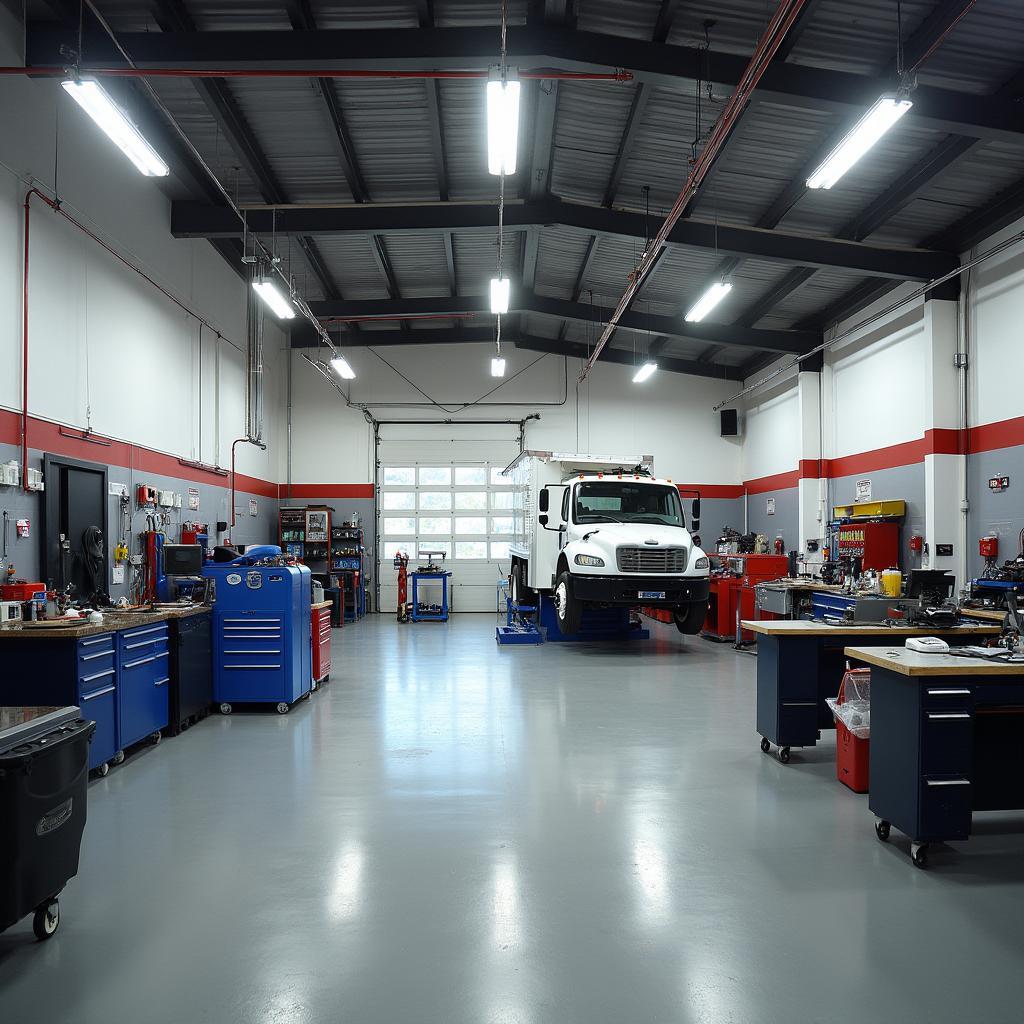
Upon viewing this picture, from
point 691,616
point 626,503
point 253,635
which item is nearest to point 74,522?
point 253,635

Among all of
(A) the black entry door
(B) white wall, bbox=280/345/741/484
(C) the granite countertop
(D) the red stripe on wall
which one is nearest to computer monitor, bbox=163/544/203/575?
(A) the black entry door

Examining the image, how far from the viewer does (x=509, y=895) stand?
9.81 ft

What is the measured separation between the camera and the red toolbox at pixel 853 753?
4.30 m

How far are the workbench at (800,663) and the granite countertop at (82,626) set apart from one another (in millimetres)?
4258

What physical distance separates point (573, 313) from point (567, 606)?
6112 millimetres

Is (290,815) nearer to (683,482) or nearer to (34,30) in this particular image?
(34,30)

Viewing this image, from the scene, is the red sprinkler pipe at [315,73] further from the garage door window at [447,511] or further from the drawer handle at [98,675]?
the garage door window at [447,511]

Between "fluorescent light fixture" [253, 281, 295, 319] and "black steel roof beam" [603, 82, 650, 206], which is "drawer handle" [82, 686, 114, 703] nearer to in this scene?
"fluorescent light fixture" [253, 281, 295, 319]

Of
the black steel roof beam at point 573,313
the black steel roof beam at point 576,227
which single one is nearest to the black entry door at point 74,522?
the black steel roof beam at point 576,227

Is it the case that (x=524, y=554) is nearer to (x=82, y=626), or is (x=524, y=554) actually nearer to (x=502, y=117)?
(x=502, y=117)

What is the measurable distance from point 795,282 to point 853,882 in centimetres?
945

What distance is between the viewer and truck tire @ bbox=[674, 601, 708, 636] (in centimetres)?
880

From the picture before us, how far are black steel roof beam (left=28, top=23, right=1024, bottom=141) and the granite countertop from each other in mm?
4574

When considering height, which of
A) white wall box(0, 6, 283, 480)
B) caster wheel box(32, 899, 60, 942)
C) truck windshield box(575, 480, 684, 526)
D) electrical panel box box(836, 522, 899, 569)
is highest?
white wall box(0, 6, 283, 480)
